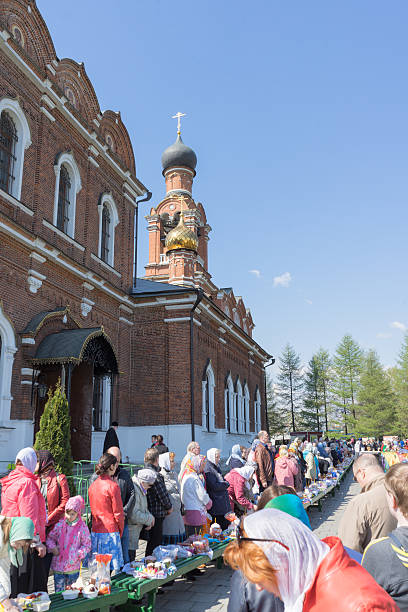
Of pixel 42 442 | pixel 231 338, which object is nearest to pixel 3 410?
pixel 42 442

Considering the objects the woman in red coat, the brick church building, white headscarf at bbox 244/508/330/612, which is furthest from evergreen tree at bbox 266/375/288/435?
white headscarf at bbox 244/508/330/612

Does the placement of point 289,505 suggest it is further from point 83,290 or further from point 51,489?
point 83,290

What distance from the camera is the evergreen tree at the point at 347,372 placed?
54406 mm

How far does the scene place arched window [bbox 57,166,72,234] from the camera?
1401 centimetres

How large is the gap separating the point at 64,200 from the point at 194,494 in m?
9.93

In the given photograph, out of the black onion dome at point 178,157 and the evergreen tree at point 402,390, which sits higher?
the black onion dome at point 178,157

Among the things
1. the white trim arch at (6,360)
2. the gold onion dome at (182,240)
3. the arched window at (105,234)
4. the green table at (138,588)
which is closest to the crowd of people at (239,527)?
the green table at (138,588)

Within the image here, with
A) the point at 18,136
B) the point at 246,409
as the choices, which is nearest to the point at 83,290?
the point at 18,136

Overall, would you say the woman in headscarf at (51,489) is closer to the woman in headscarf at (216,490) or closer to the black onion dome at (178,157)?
the woman in headscarf at (216,490)

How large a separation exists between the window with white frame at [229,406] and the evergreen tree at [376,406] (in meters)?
31.9

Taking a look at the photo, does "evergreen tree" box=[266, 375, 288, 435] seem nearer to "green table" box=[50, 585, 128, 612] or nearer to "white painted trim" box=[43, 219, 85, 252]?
"white painted trim" box=[43, 219, 85, 252]

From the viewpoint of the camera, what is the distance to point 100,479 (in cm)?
541

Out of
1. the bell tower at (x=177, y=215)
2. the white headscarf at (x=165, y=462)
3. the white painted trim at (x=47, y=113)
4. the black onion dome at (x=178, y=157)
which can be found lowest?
the white headscarf at (x=165, y=462)

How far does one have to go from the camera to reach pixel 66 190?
47.4 ft
